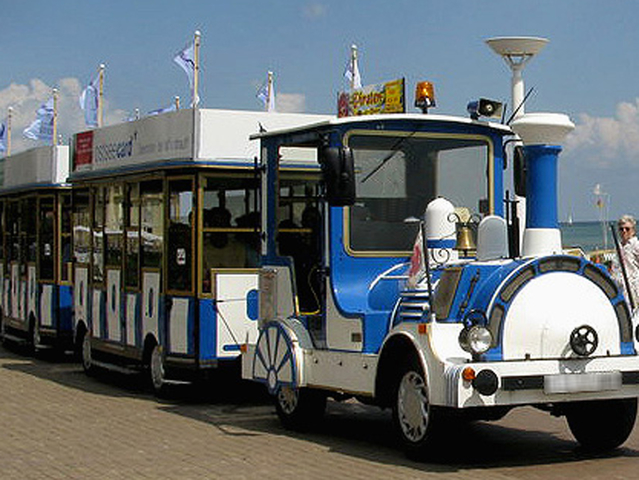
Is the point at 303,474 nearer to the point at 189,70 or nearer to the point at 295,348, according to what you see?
the point at 295,348

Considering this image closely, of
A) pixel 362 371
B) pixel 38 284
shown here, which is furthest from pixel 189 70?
pixel 362 371

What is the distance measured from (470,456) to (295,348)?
1986 mm

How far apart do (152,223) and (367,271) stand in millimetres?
4837

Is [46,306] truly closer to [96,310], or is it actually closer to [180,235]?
[96,310]

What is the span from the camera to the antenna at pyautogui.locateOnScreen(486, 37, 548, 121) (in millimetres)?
15227

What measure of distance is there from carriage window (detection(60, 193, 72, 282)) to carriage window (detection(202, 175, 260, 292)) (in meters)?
5.95

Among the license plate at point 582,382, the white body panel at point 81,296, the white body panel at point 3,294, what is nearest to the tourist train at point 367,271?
the license plate at point 582,382

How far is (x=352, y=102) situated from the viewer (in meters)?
13.1

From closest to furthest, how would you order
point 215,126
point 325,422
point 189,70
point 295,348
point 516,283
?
point 516,283, point 295,348, point 325,422, point 215,126, point 189,70

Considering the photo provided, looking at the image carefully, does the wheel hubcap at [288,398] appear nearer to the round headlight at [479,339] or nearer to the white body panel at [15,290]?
the round headlight at [479,339]

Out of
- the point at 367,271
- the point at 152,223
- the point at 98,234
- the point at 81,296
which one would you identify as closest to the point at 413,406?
the point at 367,271

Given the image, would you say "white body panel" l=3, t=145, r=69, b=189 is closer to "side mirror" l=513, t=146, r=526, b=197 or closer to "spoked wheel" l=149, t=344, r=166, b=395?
"spoked wheel" l=149, t=344, r=166, b=395

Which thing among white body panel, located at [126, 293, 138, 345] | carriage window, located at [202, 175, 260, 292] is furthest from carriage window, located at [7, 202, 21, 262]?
carriage window, located at [202, 175, 260, 292]

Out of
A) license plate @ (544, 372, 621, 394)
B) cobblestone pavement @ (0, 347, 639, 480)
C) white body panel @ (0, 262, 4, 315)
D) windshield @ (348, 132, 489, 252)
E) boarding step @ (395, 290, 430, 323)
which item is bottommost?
cobblestone pavement @ (0, 347, 639, 480)
